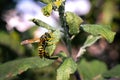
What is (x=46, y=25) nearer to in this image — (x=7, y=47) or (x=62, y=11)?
(x=62, y=11)

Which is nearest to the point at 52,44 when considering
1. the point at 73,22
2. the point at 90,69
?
the point at 73,22

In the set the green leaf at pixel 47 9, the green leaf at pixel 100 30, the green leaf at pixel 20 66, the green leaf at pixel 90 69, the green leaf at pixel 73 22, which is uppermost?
the green leaf at pixel 47 9

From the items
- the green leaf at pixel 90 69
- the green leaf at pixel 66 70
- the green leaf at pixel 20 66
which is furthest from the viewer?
the green leaf at pixel 90 69

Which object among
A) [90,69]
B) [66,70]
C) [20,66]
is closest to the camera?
[66,70]

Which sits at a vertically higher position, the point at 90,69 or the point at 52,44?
the point at 52,44

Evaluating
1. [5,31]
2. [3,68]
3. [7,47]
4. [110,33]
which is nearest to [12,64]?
[3,68]

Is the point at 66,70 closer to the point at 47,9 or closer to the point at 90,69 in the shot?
the point at 47,9

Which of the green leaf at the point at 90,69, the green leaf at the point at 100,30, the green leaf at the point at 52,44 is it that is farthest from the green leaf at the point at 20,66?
the green leaf at the point at 90,69

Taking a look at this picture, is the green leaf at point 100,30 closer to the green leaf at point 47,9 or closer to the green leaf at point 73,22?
the green leaf at point 73,22

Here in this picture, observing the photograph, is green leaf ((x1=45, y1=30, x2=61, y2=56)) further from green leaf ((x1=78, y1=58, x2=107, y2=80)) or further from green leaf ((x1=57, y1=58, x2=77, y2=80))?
green leaf ((x1=78, y1=58, x2=107, y2=80))

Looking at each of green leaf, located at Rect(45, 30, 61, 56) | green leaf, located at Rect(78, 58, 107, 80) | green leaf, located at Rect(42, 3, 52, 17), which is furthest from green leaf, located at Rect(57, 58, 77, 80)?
green leaf, located at Rect(78, 58, 107, 80)
